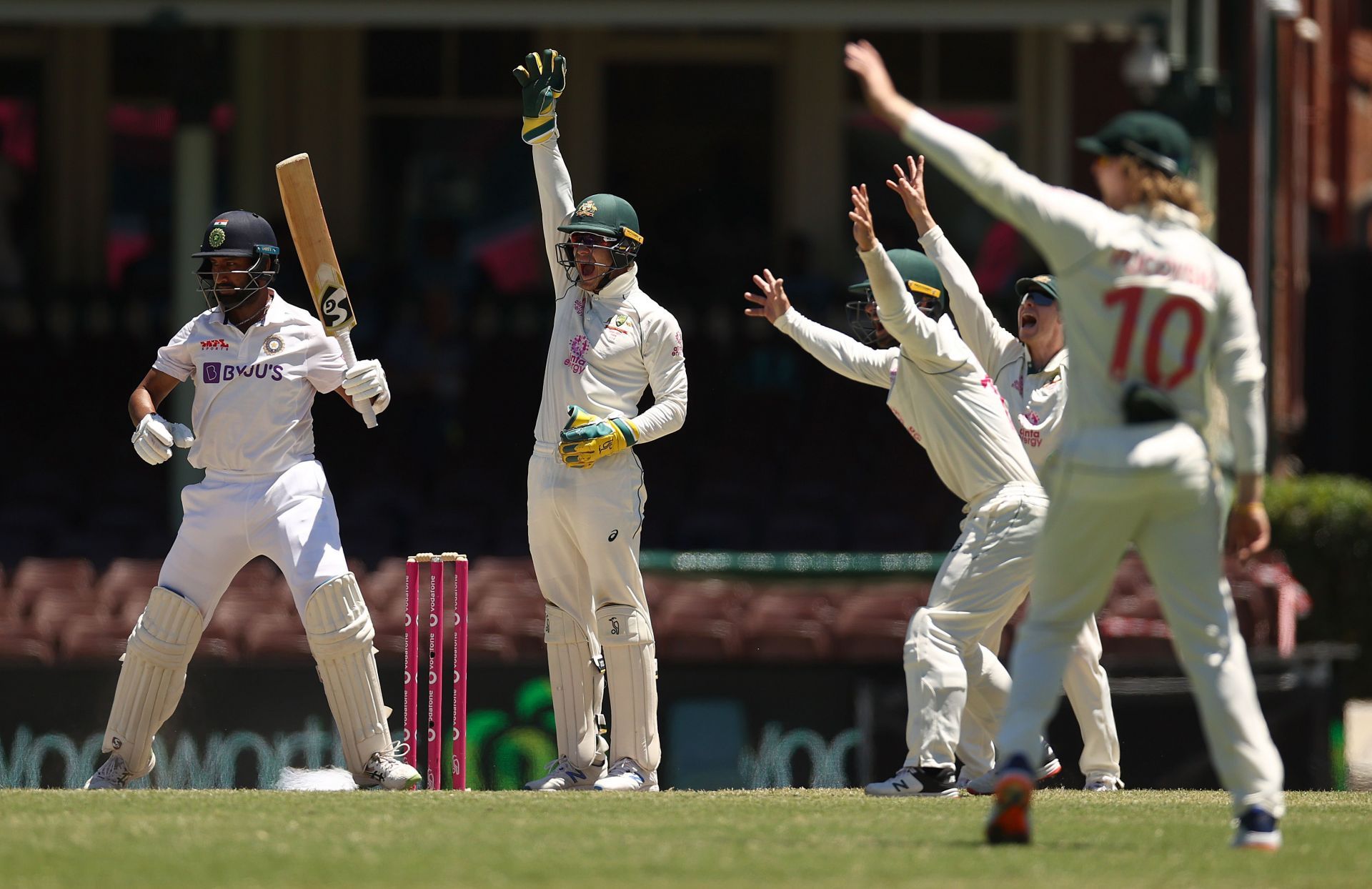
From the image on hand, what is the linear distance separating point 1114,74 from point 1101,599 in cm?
1352

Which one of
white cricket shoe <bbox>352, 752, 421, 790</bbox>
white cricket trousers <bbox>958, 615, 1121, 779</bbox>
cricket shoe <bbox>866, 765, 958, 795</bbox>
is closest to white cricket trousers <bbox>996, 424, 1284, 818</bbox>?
cricket shoe <bbox>866, 765, 958, 795</bbox>

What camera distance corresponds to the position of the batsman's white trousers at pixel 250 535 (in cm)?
739

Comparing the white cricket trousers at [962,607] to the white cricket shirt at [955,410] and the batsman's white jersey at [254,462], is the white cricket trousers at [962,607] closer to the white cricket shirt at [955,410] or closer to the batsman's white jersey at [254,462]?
the white cricket shirt at [955,410]

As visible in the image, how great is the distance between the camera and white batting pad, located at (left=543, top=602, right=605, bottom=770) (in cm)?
767

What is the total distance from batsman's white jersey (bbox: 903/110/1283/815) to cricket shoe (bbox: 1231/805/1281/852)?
0.08ft

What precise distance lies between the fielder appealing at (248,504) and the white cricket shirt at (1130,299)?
9.25ft

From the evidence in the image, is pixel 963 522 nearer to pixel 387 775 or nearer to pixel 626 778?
pixel 626 778

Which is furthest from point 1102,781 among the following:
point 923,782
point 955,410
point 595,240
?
point 595,240

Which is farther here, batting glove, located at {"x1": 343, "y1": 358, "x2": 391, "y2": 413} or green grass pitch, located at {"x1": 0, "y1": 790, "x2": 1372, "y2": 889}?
batting glove, located at {"x1": 343, "y1": 358, "x2": 391, "y2": 413}

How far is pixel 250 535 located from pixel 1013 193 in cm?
323

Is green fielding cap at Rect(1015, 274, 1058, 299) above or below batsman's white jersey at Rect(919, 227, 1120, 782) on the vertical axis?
above

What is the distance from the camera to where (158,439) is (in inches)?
290

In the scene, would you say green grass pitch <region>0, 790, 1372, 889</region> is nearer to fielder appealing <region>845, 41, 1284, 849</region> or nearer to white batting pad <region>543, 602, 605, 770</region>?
fielder appealing <region>845, 41, 1284, 849</region>

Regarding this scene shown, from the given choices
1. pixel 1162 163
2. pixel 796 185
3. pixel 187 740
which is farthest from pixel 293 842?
pixel 796 185
